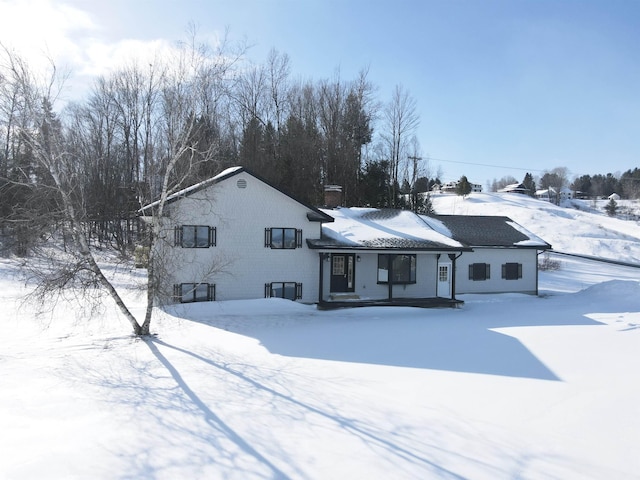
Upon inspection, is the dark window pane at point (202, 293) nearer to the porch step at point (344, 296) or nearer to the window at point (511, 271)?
the porch step at point (344, 296)

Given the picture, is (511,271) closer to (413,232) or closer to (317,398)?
(413,232)

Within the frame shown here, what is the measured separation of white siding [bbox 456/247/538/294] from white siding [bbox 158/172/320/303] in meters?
8.26

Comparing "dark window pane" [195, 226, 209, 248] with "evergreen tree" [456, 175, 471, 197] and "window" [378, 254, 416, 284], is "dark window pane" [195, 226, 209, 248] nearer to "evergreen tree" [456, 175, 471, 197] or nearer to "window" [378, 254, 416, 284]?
"window" [378, 254, 416, 284]

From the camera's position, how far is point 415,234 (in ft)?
64.1

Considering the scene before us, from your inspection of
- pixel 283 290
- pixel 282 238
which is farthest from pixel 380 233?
pixel 283 290

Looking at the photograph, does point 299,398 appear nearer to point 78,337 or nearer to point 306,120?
point 78,337

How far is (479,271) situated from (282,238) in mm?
10581

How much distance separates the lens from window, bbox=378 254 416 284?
1839cm

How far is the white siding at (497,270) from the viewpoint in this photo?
2152cm

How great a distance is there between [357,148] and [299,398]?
108ft

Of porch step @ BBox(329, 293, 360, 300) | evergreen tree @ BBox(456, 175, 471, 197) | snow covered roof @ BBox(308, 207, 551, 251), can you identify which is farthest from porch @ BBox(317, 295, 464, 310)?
evergreen tree @ BBox(456, 175, 471, 197)

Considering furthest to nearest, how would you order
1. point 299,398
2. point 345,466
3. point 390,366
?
point 390,366
point 299,398
point 345,466

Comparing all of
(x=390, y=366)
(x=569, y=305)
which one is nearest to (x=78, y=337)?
(x=390, y=366)

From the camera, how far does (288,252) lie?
17031 millimetres
